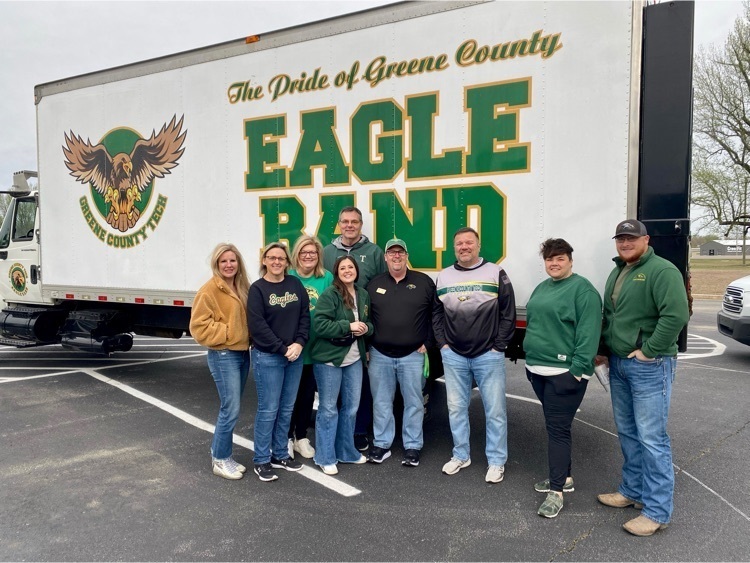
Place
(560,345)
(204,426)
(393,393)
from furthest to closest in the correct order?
(204,426) → (393,393) → (560,345)

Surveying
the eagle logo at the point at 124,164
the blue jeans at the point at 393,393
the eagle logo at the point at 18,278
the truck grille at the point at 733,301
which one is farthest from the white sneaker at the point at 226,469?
the truck grille at the point at 733,301

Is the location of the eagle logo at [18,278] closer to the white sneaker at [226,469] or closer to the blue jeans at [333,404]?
the white sneaker at [226,469]

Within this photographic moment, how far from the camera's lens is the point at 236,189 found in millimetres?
5168

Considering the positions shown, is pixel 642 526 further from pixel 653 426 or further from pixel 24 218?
pixel 24 218

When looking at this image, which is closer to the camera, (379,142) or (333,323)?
(333,323)

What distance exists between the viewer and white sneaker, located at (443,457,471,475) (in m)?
4.05

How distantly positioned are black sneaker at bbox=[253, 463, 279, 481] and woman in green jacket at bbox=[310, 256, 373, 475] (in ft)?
1.19

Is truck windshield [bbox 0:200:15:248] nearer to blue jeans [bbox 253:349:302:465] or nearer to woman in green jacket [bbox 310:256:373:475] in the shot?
blue jeans [bbox 253:349:302:465]

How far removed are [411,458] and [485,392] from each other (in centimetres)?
83

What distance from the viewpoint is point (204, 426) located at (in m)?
5.15

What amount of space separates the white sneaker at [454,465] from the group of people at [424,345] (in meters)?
0.01

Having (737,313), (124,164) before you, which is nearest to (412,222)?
(124,164)

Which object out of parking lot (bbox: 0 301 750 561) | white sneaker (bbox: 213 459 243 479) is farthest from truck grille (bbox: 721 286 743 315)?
white sneaker (bbox: 213 459 243 479)

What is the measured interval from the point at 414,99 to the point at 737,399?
496 centimetres
